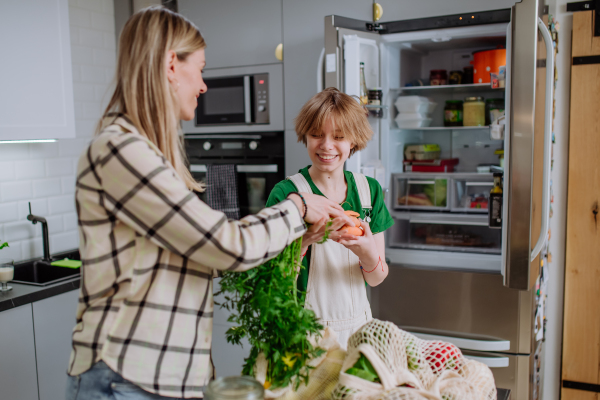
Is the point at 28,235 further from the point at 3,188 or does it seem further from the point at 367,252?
the point at 367,252

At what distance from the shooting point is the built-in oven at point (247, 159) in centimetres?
293

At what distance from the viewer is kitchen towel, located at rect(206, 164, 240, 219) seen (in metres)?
3.00

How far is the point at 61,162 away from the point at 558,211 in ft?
8.67

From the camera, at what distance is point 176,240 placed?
909mm

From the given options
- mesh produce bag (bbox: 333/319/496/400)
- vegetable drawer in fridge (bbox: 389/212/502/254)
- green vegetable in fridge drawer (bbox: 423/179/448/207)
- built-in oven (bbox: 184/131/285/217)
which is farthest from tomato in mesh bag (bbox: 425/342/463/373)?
built-in oven (bbox: 184/131/285/217)

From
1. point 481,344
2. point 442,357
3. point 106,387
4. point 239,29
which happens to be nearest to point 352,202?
point 442,357

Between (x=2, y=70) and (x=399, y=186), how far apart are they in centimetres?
192

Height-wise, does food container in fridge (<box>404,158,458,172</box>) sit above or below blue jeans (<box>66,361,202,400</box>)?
above

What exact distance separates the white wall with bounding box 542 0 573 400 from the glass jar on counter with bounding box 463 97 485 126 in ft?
1.21

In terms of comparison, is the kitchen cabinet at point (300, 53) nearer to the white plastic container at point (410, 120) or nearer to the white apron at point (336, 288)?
the white plastic container at point (410, 120)

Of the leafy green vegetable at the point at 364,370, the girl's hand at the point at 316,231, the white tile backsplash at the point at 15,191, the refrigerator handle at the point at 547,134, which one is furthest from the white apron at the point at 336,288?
the white tile backsplash at the point at 15,191

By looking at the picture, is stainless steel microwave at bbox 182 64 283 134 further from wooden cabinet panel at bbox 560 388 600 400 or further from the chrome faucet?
wooden cabinet panel at bbox 560 388 600 400

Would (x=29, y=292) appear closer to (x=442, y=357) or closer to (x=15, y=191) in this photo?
(x=15, y=191)

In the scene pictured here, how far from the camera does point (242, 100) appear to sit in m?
2.96
